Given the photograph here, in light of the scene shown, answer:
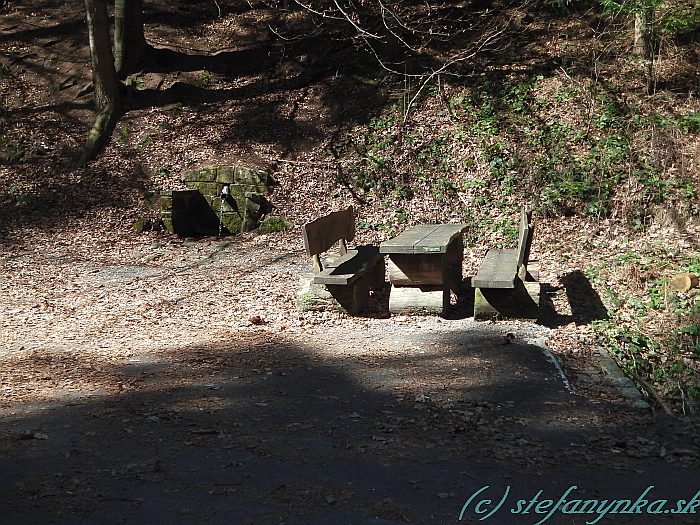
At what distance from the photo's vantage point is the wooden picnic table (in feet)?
27.2

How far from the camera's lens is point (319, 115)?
617 inches

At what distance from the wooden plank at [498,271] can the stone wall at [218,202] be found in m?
5.30

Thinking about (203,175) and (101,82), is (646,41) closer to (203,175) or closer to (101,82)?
(203,175)

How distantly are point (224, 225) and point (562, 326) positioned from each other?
712 cm

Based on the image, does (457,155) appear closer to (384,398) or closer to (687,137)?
(687,137)

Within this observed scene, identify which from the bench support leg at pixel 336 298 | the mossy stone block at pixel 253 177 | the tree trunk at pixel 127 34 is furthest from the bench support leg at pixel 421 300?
the tree trunk at pixel 127 34

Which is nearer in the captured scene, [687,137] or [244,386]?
[244,386]

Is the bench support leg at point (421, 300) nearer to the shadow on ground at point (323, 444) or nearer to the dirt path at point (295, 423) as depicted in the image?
the dirt path at point (295, 423)

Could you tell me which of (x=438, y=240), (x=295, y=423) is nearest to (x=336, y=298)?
(x=438, y=240)

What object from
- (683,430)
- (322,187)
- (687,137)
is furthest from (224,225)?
(683,430)

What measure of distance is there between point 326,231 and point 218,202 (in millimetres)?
5016

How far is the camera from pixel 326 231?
9.13 metres

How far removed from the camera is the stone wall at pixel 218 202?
13.4 metres

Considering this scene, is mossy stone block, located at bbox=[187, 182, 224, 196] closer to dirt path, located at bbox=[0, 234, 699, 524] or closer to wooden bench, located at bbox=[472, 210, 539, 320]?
dirt path, located at bbox=[0, 234, 699, 524]
